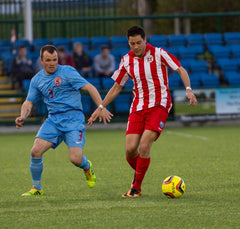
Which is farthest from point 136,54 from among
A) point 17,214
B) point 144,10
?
point 144,10

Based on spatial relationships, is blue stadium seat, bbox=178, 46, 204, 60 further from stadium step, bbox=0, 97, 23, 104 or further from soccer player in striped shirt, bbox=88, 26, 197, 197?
soccer player in striped shirt, bbox=88, 26, 197, 197

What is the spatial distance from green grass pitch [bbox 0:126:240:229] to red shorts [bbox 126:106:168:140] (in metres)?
0.76

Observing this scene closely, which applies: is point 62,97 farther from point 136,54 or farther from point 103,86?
point 103,86

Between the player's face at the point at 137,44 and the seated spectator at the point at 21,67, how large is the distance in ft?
33.6

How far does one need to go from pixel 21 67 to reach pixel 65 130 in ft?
33.2

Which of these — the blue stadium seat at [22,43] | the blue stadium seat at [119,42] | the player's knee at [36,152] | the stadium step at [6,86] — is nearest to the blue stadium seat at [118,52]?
the blue stadium seat at [119,42]

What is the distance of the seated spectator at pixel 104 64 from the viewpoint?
16.9 m

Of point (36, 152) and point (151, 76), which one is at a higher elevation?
point (151, 76)

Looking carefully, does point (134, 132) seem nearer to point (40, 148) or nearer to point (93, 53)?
point (40, 148)

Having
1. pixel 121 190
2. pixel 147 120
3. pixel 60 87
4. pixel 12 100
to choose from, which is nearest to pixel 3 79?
pixel 12 100

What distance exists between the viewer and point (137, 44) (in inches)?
262

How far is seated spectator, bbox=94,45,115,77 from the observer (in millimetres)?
16906

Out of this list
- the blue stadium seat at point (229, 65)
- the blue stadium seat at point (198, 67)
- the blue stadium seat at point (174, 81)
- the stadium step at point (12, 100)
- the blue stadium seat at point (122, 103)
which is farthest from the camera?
the blue stadium seat at point (229, 65)

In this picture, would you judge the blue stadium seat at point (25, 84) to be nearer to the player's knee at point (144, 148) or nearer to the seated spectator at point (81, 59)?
the seated spectator at point (81, 59)
